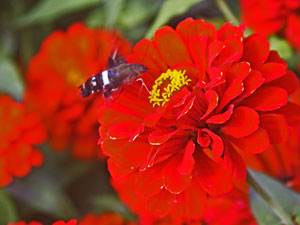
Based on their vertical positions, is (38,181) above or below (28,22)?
below

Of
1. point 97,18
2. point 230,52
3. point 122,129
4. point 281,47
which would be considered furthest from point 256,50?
point 97,18

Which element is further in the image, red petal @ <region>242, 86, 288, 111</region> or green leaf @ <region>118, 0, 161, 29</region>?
green leaf @ <region>118, 0, 161, 29</region>

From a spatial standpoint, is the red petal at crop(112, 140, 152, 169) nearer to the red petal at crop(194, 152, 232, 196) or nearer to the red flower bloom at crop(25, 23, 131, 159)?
the red petal at crop(194, 152, 232, 196)

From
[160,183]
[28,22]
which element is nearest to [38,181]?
[28,22]

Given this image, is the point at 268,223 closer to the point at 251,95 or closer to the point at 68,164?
the point at 251,95

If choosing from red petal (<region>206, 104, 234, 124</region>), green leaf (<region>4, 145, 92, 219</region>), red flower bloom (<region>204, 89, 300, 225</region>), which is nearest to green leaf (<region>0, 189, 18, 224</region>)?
green leaf (<region>4, 145, 92, 219</region>)
